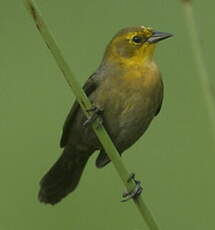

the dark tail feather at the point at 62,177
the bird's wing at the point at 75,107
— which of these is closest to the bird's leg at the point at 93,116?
the bird's wing at the point at 75,107

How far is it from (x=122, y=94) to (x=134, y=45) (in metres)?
0.28

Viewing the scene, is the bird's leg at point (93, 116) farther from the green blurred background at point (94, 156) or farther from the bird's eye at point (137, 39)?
the green blurred background at point (94, 156)

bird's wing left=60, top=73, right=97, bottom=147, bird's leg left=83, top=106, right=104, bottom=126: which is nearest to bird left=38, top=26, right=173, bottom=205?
bird's wing left=60, top=73, right=97, bottom=147

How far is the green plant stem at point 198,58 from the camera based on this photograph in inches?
87.0

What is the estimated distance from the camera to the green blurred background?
17.1ft

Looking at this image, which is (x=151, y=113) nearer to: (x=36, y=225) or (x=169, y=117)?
(x=36, y=225)

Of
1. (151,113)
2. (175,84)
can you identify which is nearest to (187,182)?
(175,84)

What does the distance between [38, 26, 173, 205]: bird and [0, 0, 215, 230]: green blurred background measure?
0.71 metres

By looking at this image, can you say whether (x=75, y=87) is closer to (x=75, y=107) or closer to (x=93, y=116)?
(x=93, y=116)

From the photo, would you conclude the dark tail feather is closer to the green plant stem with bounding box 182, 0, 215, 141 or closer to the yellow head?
the yellow head

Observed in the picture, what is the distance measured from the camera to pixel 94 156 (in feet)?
19.4

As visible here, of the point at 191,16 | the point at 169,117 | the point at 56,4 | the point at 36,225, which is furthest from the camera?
the point at 56,4

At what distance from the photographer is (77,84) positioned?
259 cm

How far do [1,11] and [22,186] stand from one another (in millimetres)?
1909
